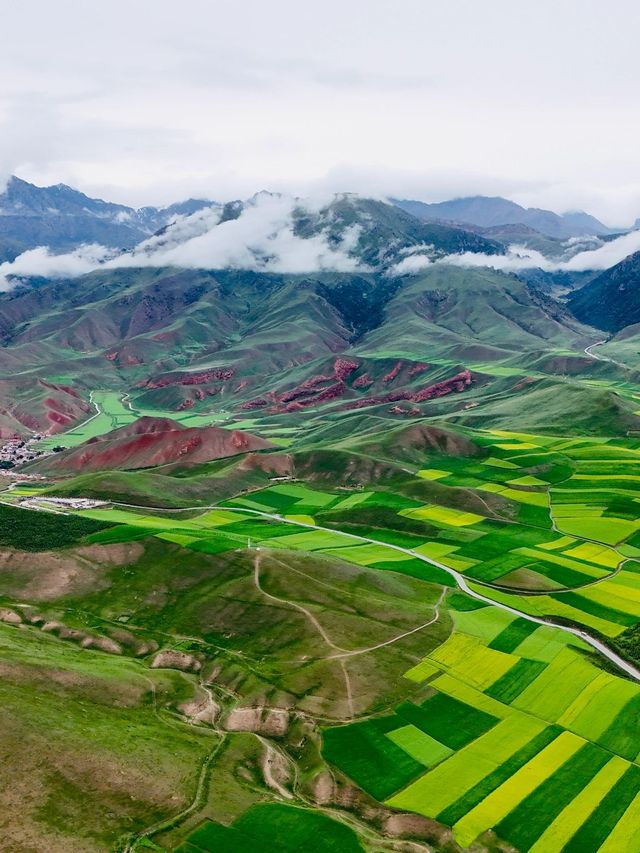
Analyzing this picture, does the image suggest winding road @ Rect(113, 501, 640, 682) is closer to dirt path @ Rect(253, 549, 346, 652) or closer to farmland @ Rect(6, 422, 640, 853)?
farmland @ Rect(6, 422, 640, 853)

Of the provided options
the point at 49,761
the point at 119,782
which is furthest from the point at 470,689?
the point at 49,761

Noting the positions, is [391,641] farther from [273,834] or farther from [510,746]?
[273,834]

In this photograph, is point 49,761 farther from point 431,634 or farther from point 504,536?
point 504,536

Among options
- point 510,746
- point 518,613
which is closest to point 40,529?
point 518,613

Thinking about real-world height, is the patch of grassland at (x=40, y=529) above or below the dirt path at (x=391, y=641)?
above

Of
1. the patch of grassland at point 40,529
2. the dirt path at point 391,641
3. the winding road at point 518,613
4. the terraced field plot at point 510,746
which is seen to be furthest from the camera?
the patch of grassland at point 40,529

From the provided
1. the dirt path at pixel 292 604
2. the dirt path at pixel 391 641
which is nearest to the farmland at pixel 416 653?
the dirt path at pixel 292 604

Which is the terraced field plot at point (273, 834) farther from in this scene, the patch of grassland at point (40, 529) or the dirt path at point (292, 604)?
the patch of grassland at point (40, 529)

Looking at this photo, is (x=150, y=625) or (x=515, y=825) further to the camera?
(x=150, y=625)

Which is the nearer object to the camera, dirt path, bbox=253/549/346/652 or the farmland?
the farmland

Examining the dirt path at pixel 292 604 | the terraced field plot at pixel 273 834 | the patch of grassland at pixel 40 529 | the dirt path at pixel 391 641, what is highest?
the patch of grassland at pixel 40 529

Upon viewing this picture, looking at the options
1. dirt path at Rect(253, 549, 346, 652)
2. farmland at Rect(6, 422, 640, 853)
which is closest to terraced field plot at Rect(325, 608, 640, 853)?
farmland at Rect(6, 422, 640, 853)
